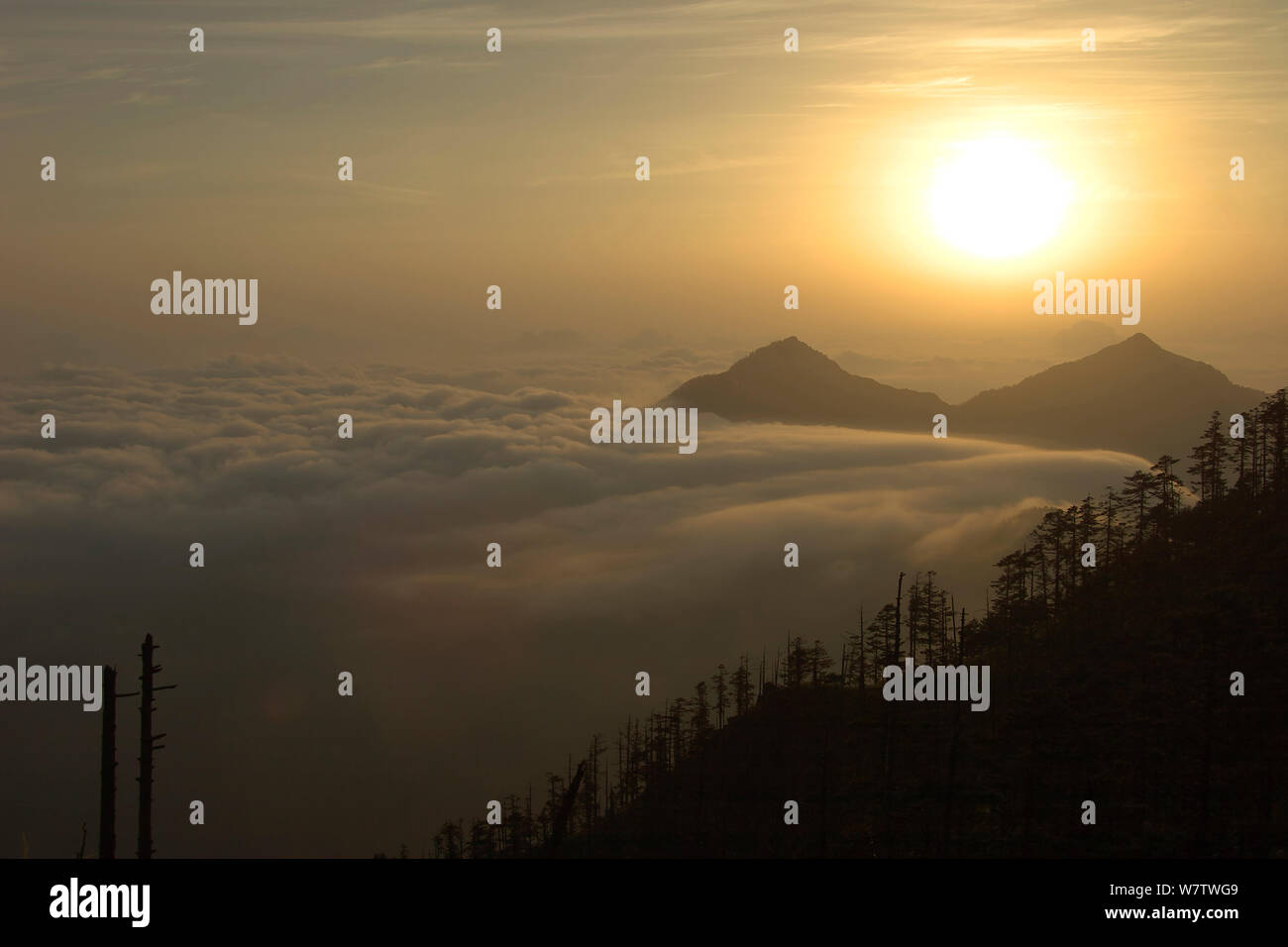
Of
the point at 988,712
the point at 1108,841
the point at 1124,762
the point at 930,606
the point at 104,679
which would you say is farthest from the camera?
the point at 930,606

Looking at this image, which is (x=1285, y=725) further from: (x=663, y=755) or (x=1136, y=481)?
(x=663, y=755)

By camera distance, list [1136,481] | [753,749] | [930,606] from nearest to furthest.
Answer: [753,749] → [930,606] → [1136,481]

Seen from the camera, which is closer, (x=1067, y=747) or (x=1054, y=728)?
(x=1067, y=747)

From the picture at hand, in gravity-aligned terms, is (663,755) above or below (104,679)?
below

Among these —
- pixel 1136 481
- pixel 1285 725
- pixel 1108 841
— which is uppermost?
pixel 1136 481

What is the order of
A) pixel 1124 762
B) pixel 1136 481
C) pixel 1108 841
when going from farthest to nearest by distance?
1. pixel 1136 481
2. pixel 1124 762
3. pixel 1108 841
